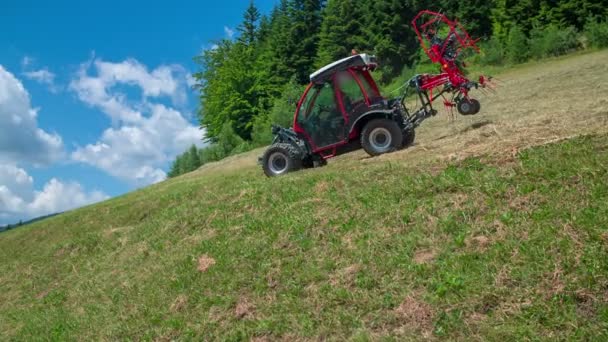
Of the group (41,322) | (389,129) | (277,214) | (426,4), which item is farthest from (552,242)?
(426,4)

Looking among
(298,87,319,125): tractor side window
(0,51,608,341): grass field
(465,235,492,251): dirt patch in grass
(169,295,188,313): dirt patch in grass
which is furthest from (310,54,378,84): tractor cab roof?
(465,235,492,251): dirt patch in grass

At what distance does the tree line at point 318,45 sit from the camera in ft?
125

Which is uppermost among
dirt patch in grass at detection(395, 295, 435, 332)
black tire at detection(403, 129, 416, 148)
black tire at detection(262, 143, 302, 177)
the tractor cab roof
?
the tractor cab roof

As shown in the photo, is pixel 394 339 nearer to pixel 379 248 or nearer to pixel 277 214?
pixel 379 248

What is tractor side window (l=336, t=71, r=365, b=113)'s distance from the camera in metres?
13.0

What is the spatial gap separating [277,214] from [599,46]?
97.8 feet

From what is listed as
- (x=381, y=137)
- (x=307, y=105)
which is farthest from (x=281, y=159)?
(x=381, y=137)

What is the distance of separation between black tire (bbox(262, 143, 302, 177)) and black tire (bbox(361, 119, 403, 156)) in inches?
79.0

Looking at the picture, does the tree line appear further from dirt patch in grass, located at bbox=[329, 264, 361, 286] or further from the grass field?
dirt patch in grass, located at bbox=[329, 264, 361, 286]

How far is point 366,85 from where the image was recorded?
13398 mm

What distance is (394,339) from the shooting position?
489cm

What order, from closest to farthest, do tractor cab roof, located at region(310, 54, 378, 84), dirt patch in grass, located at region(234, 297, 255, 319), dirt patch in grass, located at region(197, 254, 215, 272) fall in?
1. dirt patch in grass, located at region(234, 297, 255, 319)
2. dirt patch in grass, located at region(197, 254, 215, 272)
3. tractor cab roof, located at region(310, 54, 378, 84)

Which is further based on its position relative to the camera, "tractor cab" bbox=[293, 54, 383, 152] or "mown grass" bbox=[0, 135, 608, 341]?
"tractor cab" bbox=[293, 54, 383, 152]

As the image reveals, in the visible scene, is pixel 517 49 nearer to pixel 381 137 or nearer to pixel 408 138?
pixel 408 138
